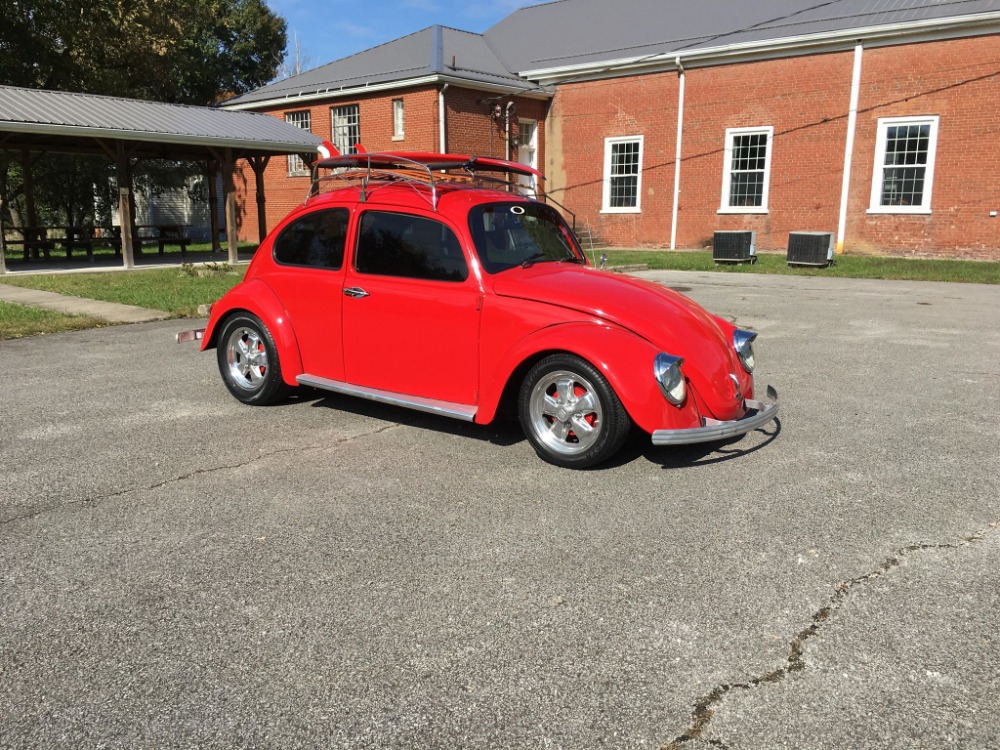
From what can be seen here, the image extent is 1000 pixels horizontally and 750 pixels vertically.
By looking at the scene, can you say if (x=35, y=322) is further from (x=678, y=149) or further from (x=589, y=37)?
(x=589, y=37)

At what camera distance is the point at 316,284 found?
19.0 ft

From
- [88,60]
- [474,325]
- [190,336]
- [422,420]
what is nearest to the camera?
[474,325]

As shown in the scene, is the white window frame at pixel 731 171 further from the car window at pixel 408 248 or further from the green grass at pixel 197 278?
the car window at pixel 408 248

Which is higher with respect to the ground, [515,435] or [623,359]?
[623,359]

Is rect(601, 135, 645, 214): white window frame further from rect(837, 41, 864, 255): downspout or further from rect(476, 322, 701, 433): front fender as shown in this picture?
rect(476, 322, 701, 433): front fender

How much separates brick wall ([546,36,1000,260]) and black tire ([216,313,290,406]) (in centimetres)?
1680

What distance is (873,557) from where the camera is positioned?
3600mm

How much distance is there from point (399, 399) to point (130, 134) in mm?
15447

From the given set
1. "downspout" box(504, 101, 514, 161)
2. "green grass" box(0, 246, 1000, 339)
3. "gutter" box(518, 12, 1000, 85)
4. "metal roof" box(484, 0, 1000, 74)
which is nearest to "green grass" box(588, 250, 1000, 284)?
"green grass" box(0, 246, 1000, 339)

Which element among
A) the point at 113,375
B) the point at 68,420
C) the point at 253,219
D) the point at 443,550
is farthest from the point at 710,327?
the point at 253,219

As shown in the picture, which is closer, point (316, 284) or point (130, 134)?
point (316, 284)

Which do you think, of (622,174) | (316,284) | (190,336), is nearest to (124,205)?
(190,336)

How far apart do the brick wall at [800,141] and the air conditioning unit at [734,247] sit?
10.5ft

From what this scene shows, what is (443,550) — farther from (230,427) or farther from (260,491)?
(230,427)
